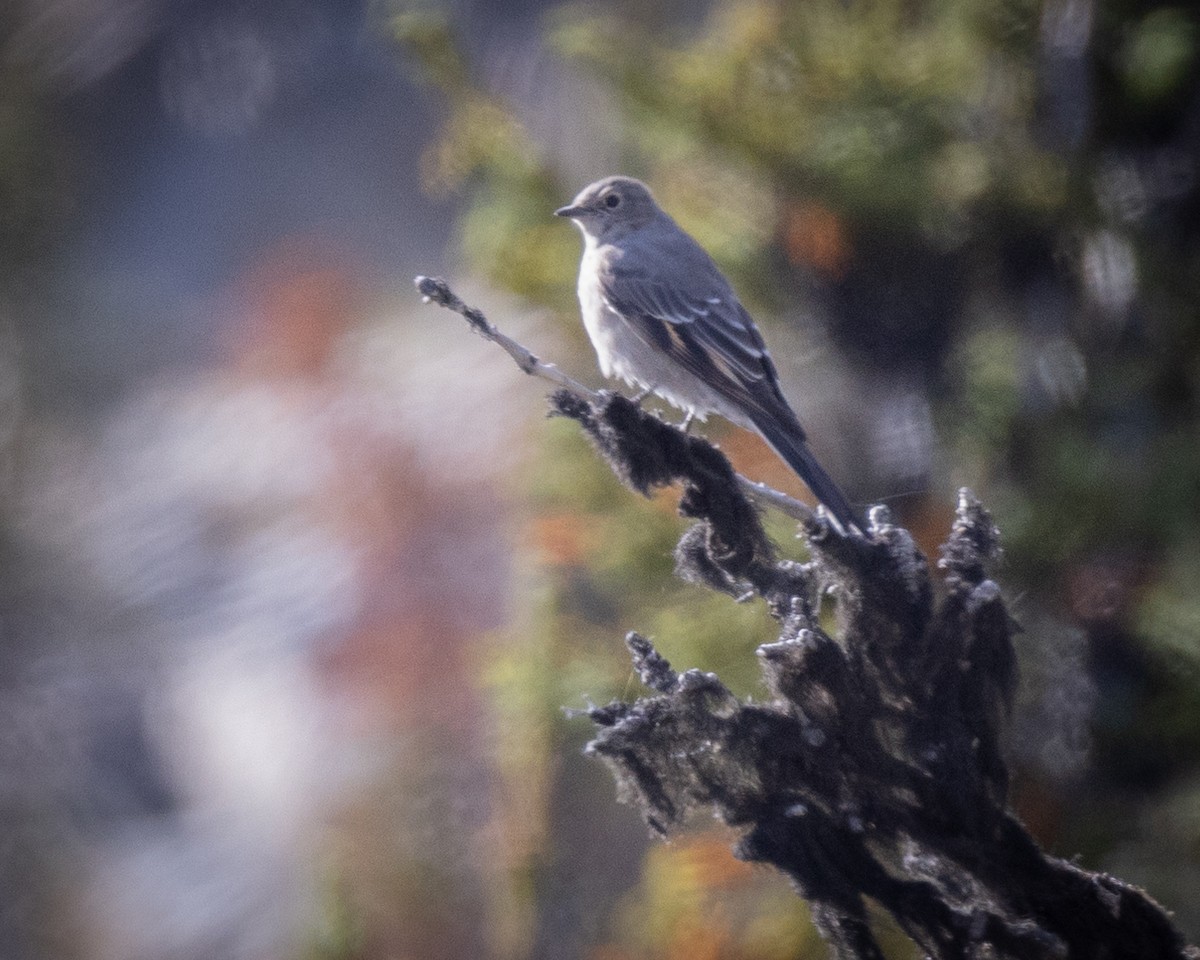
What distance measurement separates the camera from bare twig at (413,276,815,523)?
1.39 meters

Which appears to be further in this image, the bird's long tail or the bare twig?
the bird's long tail

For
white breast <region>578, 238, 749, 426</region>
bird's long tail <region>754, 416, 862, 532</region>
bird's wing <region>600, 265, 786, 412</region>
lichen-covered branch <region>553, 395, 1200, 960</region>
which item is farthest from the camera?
white breast <region>578, 238, 749, 426</region>

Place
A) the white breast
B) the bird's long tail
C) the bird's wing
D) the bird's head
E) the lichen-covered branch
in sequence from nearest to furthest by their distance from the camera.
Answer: the lichen-covered branch
the bird's long tail
the bird's wing
the white breast
the bird's head

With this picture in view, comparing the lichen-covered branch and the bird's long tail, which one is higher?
the bird's long tail

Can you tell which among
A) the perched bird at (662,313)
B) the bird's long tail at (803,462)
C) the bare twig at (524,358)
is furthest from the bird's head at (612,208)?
the bare twig at (524,358)

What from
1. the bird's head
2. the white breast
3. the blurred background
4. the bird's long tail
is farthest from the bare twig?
the bird's head

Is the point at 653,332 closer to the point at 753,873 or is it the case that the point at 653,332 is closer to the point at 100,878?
the point at 753,873

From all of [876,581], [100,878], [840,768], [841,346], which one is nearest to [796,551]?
[876,581]

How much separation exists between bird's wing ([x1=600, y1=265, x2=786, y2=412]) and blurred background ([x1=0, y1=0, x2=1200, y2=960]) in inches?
5.7

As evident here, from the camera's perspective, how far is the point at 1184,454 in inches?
92.7

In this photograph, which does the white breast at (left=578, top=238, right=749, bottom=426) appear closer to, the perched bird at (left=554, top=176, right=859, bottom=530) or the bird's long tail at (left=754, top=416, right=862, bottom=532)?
the perched bird at (left=554, top=176, right=859, bottom=530)

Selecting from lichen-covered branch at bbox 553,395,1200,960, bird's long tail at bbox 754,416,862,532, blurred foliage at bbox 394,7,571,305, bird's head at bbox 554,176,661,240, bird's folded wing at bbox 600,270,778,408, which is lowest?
lichen-covered branch at bbox 553,395,1200,960

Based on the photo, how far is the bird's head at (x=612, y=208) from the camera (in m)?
2.72

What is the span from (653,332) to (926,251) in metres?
0.60
